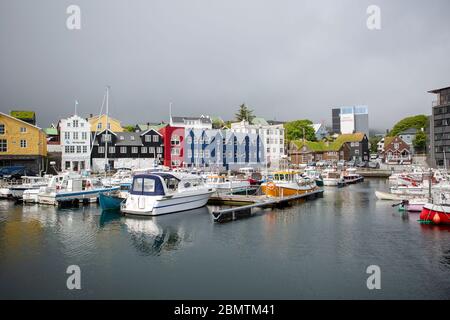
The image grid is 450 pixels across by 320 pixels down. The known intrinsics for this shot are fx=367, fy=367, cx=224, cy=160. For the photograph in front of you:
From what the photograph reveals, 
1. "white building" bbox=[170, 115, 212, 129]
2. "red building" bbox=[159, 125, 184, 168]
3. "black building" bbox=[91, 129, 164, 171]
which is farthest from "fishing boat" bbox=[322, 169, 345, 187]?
"white building" bbox=[170, 115, 212, 129]

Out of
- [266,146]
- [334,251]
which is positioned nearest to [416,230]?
[334,251]

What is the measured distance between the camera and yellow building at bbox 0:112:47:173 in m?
60.2

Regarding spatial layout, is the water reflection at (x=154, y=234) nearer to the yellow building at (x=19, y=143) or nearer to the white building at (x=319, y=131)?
the yellow building at (x=19, y=143)

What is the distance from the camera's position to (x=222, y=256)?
67.2 feet

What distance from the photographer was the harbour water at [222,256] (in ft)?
51.7

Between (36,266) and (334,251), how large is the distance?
16.2 meters

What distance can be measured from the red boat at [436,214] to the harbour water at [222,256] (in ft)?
3.22

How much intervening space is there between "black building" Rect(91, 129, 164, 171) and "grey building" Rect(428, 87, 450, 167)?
59.1 m

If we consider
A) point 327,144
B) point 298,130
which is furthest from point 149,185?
point 298,130

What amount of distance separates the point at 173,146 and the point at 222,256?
59416mm

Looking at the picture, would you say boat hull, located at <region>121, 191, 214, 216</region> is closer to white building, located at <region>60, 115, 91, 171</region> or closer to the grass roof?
white building, located at <region>60, 115, 91, 171</region>

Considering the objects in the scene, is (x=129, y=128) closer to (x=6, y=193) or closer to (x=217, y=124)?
(x=217, y=124)
